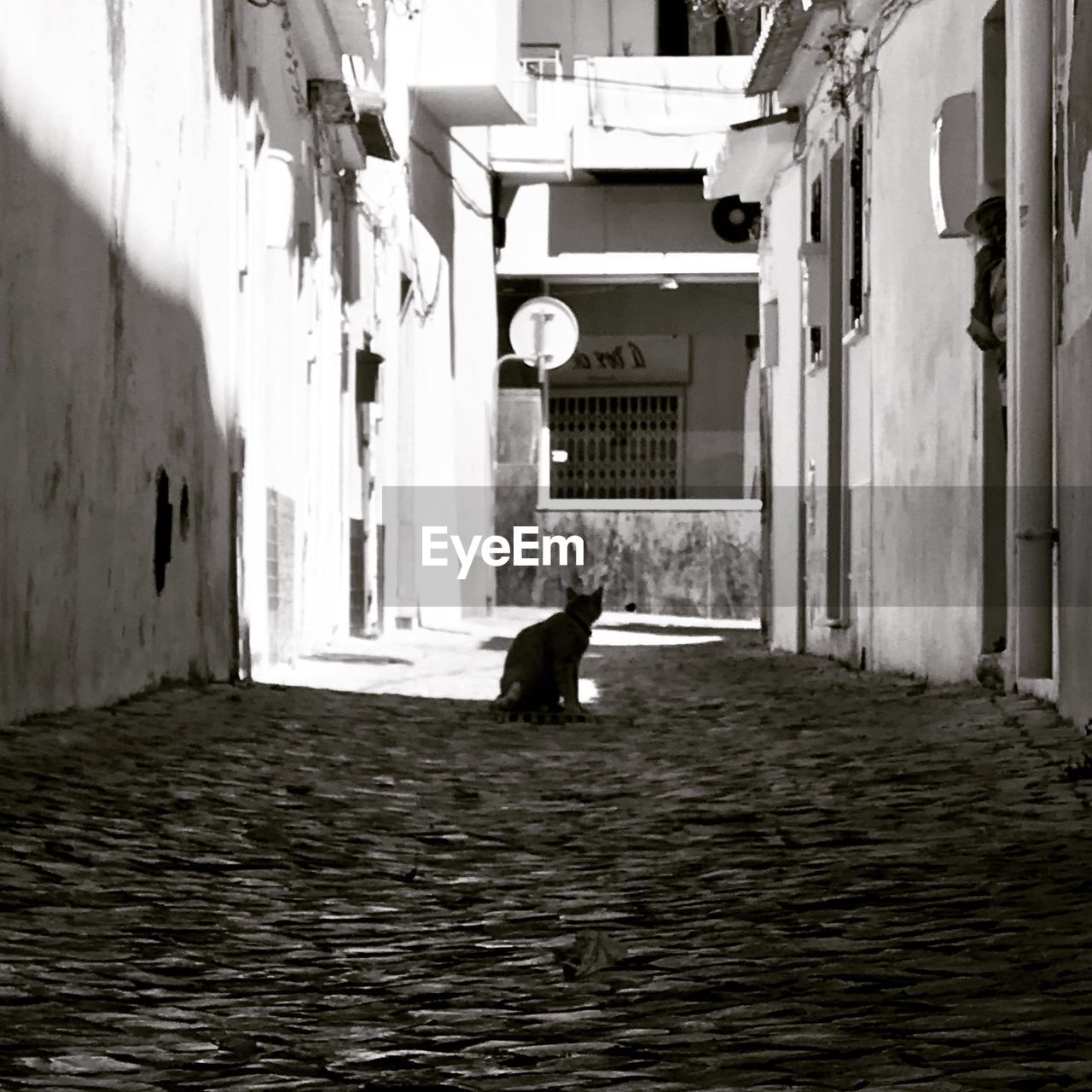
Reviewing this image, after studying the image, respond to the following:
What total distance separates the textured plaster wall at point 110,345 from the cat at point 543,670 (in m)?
1.57

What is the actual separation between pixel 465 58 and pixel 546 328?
12.2ft

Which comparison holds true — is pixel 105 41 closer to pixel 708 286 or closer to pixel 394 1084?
pixel 394 1084

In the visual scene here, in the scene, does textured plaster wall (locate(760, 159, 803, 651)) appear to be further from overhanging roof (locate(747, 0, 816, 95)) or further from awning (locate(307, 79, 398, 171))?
awning (locate(307, 79, 398, 171))

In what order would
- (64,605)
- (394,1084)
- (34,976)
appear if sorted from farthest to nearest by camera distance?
(64,605)
(34,976)
(394,1084)

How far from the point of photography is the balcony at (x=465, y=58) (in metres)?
23.8

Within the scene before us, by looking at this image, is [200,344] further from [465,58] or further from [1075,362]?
[465,58]

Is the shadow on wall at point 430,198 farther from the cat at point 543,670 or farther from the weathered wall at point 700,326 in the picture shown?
the cat at point 543,670

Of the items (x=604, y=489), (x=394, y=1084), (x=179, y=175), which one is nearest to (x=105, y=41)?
(x=179, y=175)

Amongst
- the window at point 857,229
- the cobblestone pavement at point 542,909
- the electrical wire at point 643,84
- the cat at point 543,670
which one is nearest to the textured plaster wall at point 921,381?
the window at point 857,229

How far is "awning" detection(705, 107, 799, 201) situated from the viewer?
16.6m

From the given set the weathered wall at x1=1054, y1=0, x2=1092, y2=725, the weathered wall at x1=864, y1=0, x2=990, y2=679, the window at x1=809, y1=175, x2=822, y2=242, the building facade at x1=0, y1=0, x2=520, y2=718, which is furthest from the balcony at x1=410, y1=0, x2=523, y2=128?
the weathered wall at x1=1054, y1=0, x2=1092, y2=725

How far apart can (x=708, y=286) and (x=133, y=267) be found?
22124mm

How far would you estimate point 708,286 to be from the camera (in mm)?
30391

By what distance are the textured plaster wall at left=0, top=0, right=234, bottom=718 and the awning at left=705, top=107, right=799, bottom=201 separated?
6.47 metres
